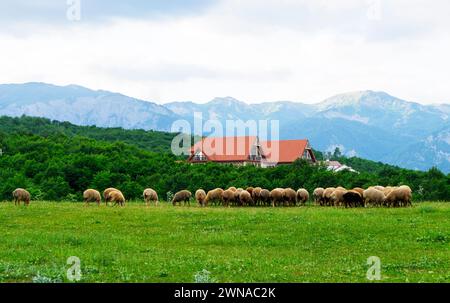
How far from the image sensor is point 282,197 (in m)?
47.1

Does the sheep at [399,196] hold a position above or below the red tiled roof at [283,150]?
below

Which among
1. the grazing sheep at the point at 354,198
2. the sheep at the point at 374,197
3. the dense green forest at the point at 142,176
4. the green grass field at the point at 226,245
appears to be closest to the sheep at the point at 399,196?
the sheep at the point at 374,197

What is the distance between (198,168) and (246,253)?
53.1 meters

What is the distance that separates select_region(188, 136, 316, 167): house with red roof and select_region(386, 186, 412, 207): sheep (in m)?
63.7

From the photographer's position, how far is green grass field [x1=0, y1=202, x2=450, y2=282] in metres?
16.5

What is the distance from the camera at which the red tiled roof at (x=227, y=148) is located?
109 metres

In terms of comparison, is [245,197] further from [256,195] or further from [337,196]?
[337,196]

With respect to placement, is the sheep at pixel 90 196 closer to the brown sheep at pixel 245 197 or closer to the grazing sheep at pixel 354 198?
the brown sheep at pixel 245 197

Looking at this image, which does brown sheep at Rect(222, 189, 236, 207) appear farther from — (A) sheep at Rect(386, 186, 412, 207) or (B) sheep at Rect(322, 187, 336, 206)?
(A) sheep at Rect(386, 186, 412, 207)

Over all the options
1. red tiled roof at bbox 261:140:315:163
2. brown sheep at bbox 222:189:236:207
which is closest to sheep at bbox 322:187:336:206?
brown sheep at bbox 222:189:236:207

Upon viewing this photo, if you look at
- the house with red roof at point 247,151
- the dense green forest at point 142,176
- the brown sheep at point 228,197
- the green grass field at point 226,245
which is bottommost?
the green grass field at point 226,245

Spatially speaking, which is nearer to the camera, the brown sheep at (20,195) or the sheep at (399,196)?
the sheep at (399,196)

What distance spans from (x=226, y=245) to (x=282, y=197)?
24240 millimetres
